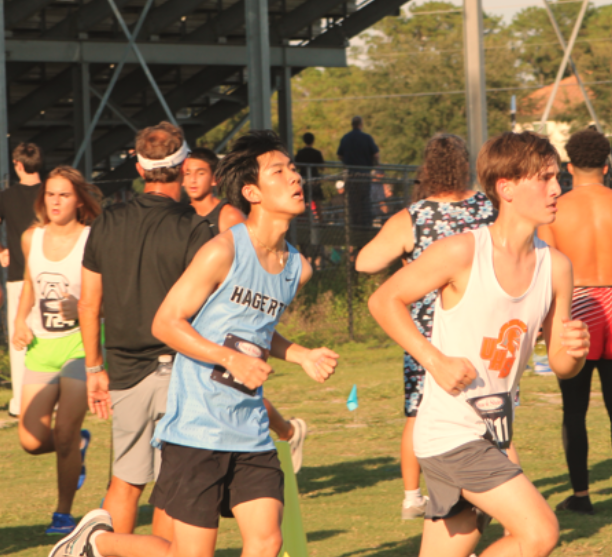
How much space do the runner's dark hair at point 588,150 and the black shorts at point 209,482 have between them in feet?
9.89

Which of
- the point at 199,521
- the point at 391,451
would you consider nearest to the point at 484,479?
the point at 199,521

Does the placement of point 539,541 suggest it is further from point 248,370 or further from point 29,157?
point 29,157

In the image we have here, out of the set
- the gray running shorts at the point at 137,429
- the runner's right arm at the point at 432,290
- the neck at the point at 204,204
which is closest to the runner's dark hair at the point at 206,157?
the neck at the point at 204,204

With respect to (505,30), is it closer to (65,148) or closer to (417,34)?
(417,34)

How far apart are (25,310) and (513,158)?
3534mm

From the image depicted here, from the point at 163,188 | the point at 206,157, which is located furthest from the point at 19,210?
the point at 163,188

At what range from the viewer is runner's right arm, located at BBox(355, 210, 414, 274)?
5.27 m

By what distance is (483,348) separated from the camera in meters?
3.50

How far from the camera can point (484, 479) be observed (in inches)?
136

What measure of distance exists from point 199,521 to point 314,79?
76.9 m

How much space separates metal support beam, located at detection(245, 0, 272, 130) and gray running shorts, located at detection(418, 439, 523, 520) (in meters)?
11.2

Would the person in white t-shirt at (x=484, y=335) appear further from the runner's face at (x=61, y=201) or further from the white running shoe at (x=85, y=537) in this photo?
the runner's face at (x=61, y=201)

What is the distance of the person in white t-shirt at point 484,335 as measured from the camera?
346 centimetres

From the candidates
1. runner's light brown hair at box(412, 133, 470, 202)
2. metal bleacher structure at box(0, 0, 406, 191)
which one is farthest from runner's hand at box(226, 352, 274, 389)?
metal bleacher structure at box(0, 0, 406, 191)
